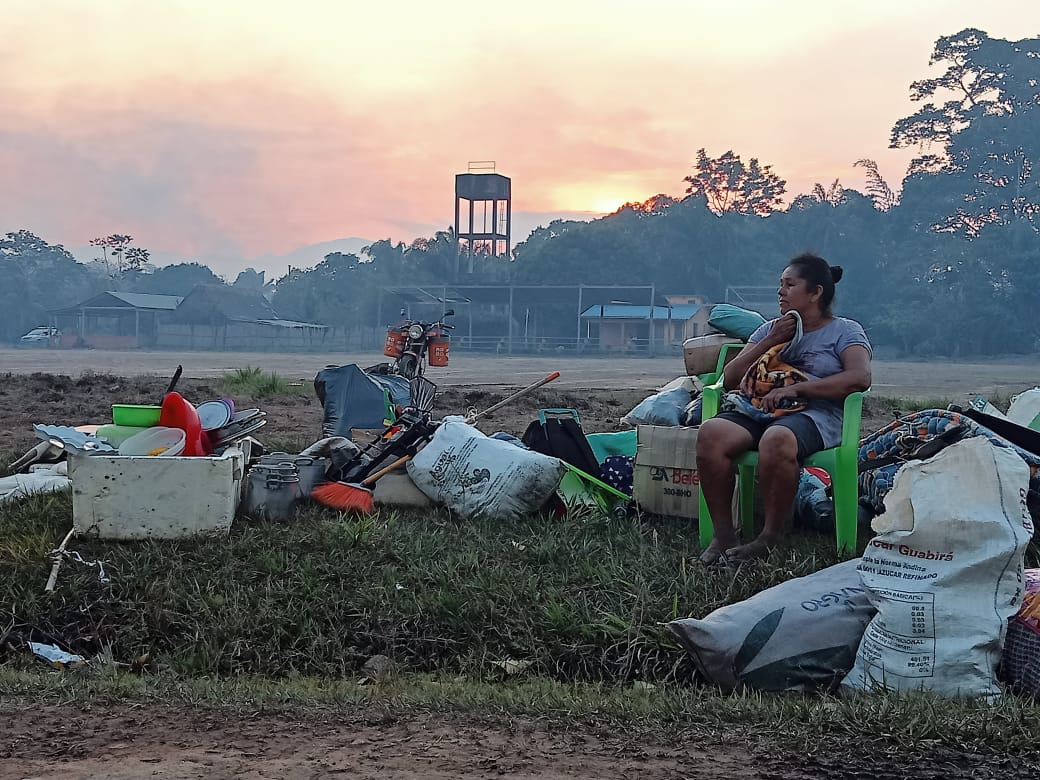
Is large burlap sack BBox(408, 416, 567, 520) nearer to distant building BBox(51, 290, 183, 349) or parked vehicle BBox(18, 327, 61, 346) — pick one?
distant building BBox(51, 290, 183, 349)

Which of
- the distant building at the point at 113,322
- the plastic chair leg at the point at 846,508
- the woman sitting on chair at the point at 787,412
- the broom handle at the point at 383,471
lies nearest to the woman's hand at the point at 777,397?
the woman sitting on chair at the point at 787,412

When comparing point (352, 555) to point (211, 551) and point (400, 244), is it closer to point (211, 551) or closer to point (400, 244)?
point (211, 551)

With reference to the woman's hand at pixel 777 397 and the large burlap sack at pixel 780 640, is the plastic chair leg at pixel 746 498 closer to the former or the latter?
the woman's hand at pixel 777 397

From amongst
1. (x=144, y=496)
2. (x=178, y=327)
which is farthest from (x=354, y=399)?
(x=178, y=327)

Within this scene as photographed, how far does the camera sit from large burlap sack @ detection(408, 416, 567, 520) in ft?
17.5

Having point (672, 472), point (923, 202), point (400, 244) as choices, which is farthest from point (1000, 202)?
point (672, 472)

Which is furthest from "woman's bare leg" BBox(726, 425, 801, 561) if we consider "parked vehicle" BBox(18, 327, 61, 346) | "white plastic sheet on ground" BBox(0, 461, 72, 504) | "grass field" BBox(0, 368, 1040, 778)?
"parked vehicle" BBox(18, 327, 61, 346)

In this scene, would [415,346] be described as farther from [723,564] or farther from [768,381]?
[723,564]

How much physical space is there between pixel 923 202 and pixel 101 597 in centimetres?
5992

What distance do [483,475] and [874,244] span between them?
2451 inches

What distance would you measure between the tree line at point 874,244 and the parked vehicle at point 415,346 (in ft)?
158

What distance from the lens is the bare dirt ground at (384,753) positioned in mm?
2537

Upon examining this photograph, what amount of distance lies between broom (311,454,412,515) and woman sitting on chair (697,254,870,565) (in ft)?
6.01

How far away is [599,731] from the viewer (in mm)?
2852
